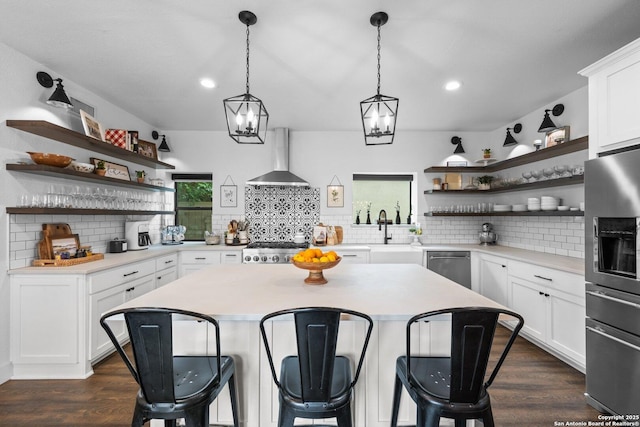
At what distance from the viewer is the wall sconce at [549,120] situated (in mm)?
3297

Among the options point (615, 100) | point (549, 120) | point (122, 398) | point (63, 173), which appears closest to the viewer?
point (615, 100)

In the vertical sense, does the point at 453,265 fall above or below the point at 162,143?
below

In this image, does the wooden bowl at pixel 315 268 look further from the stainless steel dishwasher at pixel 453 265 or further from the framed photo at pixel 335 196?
the framed photo at pixel 335 196

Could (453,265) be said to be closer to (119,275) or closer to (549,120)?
(549,120)

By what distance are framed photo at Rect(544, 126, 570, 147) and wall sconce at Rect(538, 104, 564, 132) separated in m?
0.08

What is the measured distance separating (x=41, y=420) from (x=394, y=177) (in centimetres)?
479

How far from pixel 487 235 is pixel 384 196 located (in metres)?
1.67

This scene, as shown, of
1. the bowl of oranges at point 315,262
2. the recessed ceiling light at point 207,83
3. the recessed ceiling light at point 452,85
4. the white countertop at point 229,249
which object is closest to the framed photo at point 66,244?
the white countertop at point 229,249

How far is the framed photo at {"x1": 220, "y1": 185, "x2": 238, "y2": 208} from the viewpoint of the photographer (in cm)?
491

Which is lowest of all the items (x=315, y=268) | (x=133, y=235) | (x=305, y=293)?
(x=305, y=293)

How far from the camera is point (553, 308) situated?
9.28 ft

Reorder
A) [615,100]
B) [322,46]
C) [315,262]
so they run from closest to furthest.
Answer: [315,262], [615,100], [322,46]

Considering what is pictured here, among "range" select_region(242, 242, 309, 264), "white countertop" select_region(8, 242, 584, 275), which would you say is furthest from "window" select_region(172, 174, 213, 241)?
"range" select_region(242, 242, 309, 264)

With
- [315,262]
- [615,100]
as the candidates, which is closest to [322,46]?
[315,262]
